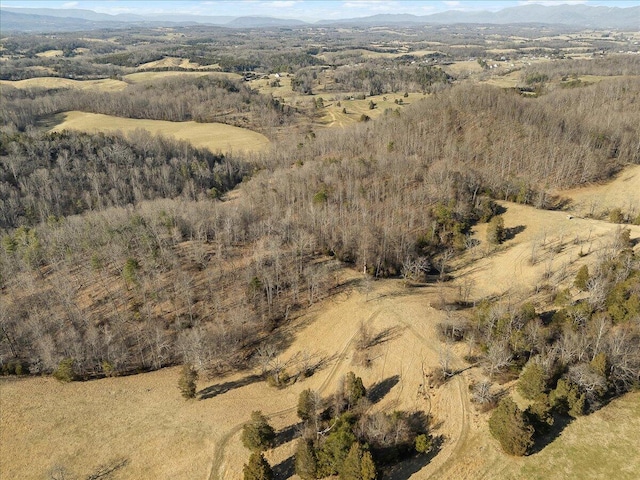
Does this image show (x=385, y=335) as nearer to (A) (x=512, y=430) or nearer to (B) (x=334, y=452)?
(A) (x=512, y=430)

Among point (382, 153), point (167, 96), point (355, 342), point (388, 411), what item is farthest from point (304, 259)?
point (167, 96)

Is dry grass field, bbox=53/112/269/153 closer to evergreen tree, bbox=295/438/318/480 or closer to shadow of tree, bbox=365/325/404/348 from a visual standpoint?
shadow of tree, bbox=365/325/404/348

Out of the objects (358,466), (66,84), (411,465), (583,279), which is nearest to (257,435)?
(358,466)

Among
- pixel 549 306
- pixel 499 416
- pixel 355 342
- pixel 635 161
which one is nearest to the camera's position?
pixel 499 416

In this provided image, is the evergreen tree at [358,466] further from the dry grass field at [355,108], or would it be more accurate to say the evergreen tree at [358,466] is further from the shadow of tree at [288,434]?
the dry grass field at [355,108]

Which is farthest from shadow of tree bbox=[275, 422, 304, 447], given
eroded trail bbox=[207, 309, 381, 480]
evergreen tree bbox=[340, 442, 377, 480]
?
evergreen tree bbox=[340, 442, 377, 480]

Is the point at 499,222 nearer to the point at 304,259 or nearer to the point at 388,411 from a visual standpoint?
the point at 304,259

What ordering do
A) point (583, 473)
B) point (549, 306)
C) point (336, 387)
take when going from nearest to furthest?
point (583, 473), point (336, 387), point (549, 306)
